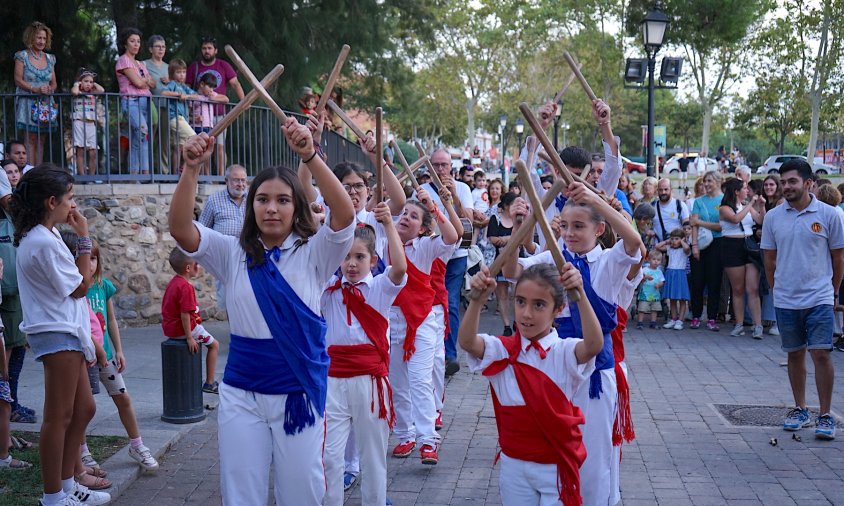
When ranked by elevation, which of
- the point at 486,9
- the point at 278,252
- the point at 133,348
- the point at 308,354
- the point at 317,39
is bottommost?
the point at 133,348

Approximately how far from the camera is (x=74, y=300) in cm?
537

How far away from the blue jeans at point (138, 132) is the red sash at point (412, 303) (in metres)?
6.27

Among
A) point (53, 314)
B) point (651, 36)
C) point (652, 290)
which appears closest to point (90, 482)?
point (53, 314)

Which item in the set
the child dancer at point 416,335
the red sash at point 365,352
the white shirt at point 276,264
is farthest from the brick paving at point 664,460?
the white shirt at point 276,264

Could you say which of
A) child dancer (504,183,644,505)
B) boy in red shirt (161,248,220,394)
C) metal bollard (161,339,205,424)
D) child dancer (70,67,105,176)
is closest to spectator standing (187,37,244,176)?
child dancer (70,67,105,176)

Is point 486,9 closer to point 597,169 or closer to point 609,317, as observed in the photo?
point 597,169

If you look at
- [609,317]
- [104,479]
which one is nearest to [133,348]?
[104,479]

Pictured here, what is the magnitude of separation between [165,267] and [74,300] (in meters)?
6.74

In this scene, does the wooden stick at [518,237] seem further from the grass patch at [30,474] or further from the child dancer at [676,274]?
the child dancer at [676,274]

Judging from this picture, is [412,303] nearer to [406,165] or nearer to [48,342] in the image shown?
[406,165]

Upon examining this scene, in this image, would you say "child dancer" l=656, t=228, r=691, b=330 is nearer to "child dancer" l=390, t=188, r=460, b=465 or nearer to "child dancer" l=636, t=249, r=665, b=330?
"child dancer" l=636, t=249, r=665, b=330

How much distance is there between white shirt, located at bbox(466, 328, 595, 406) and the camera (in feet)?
13.8

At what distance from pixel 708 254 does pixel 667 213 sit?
82 centimetres

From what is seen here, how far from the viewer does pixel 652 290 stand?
525 inches
